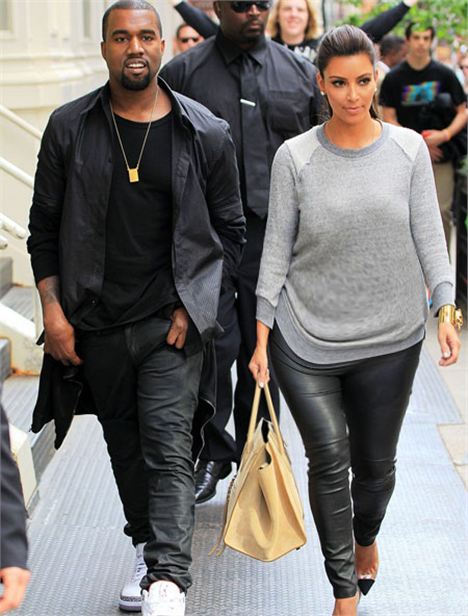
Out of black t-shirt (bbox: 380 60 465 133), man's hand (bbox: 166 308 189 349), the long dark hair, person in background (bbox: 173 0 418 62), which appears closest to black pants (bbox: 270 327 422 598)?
man's hand (bbox: 166 308 189 349)

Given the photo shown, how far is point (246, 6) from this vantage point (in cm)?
546

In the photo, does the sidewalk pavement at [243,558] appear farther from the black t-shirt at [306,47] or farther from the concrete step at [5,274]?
the black t-shirt at [306,47]

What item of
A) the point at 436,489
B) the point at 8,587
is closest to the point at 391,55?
the point at 436,489

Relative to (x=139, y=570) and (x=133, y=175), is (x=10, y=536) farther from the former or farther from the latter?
(x=139, y=570)

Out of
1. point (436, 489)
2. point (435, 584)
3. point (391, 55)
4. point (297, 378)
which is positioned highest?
point (297, 378)

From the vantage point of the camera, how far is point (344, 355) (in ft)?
13.7

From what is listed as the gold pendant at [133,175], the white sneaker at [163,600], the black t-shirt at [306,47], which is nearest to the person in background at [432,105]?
the black t-shirt at [306,47]

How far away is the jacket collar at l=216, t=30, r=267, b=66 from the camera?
5512 millimetres

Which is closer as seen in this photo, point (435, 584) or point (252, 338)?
point (435, 584)

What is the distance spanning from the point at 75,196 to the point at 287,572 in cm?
175

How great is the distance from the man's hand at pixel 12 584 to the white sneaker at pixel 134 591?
85.5 inches

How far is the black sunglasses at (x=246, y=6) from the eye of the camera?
17.8 feet

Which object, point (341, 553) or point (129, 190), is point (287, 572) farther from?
point (129, 190)

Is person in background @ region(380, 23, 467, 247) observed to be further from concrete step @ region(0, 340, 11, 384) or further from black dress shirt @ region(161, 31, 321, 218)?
black dress shirt @ region(161, 31, 321, 218)
